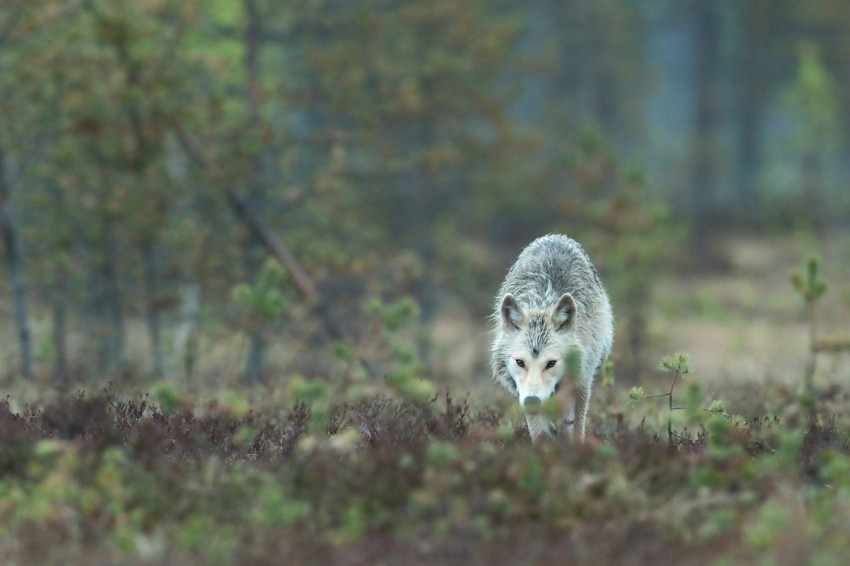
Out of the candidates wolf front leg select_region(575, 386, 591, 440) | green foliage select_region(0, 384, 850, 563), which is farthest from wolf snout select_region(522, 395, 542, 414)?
wolf front leg select_region(575, 386, 591, 440)

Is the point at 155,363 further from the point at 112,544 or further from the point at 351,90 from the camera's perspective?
the point at 112,544

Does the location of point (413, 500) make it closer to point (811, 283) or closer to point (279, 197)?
A: point (811, 283)

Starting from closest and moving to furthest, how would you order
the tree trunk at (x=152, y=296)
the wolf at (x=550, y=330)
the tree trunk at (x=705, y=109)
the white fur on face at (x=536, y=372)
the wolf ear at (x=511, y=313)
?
the white fur on face at (x=536, y=372), the wolf at (x=550, y=330), the wolf ear at (x=511, y=313), the tree trunk at (x=152, y=296), the tree trunk at (x=705, y=109)

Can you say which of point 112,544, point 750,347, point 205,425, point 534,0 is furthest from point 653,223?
point 534,0

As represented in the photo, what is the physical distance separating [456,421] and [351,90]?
1093cm

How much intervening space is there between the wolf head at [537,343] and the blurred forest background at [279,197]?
92 cm

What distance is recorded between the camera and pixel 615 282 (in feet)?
68.6

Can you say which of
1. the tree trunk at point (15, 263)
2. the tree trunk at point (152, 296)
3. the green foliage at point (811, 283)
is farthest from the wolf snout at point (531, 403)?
the tree trunk at point (152, 296)

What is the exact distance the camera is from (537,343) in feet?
29.8

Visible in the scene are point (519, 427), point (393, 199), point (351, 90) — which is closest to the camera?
point (519, 427)

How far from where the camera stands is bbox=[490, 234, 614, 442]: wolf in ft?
29.1

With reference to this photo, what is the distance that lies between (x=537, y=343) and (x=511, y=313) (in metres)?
0.45

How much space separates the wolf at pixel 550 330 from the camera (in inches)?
349

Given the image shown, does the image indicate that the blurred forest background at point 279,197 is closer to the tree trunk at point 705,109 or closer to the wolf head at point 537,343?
the wolf head at point 537,343
